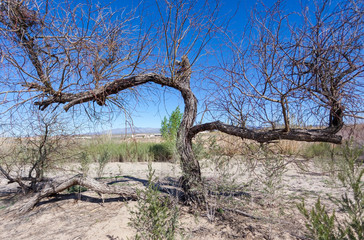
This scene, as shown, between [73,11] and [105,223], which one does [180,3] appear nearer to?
[73,11]

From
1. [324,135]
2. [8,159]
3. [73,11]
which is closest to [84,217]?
[8,159]

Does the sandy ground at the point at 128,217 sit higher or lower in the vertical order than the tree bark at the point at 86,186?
lower

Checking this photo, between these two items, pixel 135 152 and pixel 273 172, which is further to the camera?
pixel 135 152

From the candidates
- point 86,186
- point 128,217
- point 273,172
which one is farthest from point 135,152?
point 273,172

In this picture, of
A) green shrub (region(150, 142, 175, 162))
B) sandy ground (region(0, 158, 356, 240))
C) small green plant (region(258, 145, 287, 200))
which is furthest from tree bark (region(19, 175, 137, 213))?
green shrub (region(150, 142, 175, 162))

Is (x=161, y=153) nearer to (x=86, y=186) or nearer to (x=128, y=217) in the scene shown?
(x=86, y=186)

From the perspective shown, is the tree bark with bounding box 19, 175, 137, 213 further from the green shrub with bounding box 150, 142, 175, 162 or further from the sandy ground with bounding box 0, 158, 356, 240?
the green shrub with bounding box 150, 142, 175, 162

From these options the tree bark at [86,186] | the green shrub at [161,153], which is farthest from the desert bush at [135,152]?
the tree bark at [86,186]

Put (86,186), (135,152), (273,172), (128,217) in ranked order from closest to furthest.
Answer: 1. (273,172)
2. (128,217)
3. (86,186)
4. (135,152)

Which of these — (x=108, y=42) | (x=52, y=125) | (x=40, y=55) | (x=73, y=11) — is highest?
(x=73, y=11)

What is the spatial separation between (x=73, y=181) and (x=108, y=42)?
2.26 m

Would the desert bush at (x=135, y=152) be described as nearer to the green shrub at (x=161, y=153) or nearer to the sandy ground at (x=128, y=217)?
the green shrub at (x=161, y=153)

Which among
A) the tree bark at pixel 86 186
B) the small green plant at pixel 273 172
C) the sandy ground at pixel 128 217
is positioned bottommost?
the sandy ground at pixel 128 217

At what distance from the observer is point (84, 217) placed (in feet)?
10.9
